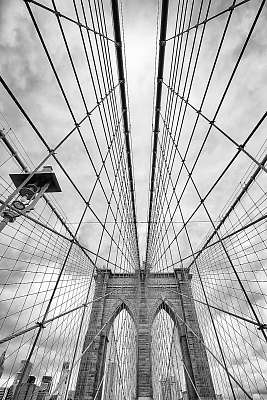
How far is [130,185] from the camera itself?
8961 millimetres

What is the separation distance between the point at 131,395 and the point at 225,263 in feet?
34.6

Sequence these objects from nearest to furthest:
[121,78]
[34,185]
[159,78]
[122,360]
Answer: [34,185]
[121,78]
[159,78]
[122,360]

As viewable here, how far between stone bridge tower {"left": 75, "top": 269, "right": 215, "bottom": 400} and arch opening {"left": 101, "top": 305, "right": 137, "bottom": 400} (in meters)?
0.62

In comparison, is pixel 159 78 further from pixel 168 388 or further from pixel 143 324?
pixel 168 388

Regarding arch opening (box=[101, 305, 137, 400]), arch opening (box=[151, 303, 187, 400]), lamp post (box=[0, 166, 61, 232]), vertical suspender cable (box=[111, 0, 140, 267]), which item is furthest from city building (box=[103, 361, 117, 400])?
lamp post (box=[0, 166, 61, 232])

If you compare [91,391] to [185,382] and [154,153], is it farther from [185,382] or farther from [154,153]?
[154,153]

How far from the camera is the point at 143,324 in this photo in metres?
12.9

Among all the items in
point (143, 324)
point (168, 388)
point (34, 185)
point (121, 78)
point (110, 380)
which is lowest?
point (168, 388)

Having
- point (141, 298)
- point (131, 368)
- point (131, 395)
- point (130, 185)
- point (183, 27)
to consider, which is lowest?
point (131, 395)

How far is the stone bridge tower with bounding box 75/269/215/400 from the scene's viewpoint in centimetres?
1073

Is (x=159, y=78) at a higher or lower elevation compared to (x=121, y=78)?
higher

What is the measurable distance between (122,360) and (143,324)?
2.42 m

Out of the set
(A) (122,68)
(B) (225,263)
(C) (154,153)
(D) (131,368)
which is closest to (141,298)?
(D) (131,368)

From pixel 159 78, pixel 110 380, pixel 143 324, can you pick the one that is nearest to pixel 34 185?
pixel 159 78
